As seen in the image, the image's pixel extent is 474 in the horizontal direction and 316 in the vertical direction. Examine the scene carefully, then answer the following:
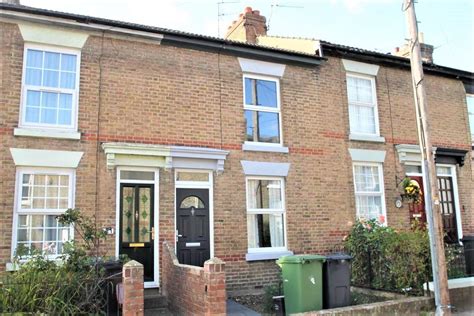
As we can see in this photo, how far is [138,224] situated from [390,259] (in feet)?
18.0

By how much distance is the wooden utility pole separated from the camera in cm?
788

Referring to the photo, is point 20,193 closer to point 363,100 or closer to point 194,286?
point 194,286

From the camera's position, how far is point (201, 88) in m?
10.6

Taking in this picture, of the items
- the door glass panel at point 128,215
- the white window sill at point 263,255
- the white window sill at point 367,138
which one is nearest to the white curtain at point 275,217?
the white window sill at point 263,255

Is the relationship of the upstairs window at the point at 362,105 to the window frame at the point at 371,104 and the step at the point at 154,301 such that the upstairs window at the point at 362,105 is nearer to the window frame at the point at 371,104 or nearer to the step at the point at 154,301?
the window frame at the point at 371,104

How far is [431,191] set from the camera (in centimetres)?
820

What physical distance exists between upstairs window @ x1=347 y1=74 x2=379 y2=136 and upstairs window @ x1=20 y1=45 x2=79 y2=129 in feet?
24.6

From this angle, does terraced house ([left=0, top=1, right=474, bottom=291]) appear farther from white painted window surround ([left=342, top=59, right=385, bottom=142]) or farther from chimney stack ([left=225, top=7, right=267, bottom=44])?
chimney stack ([left=225, top=7, right=267, bottom=44])

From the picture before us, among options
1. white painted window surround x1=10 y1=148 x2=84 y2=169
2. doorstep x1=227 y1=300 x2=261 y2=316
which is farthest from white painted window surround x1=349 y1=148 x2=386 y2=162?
white painted window surround x1=10 y1=148 x2=84 y2=169

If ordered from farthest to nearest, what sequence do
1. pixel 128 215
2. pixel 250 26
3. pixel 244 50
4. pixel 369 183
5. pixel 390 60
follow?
1. pixel 250 26
2. pixel 390 60
3. pixel 369 183
4. pixel 244 50
5. pixel 128 215

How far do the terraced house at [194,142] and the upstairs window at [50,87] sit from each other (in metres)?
0.02

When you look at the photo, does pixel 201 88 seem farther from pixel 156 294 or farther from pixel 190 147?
pixel 156 294

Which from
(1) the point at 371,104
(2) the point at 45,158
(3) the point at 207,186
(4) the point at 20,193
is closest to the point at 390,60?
(1) the point at 371,104

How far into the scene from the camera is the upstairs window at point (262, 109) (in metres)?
11.2
